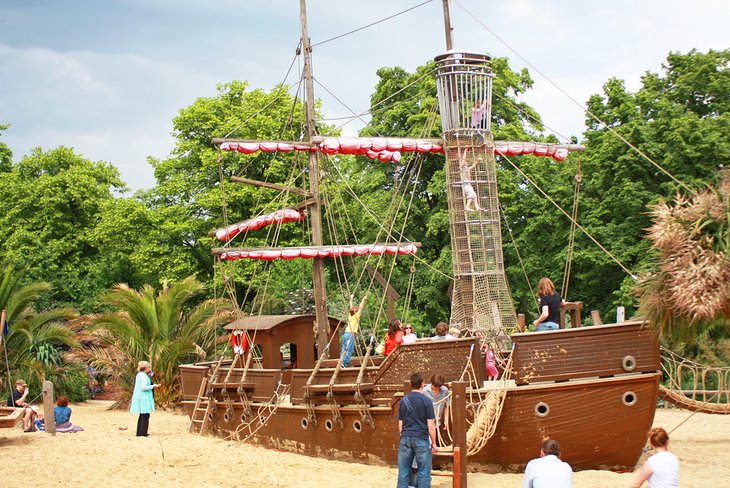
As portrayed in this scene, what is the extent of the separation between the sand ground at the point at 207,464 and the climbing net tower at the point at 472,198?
3523mm

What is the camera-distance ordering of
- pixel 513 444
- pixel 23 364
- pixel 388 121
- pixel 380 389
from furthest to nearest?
1. pixel 388 121
2. pixel 23 364
3. pixel 380 389
4. pixel 513 444

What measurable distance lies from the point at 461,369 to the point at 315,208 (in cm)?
721

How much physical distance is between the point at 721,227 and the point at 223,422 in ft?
41.4

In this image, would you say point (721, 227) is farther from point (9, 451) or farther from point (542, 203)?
point (542, 203)

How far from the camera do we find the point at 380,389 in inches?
501

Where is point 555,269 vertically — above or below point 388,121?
below

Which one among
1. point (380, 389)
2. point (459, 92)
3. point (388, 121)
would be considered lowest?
point (380, 389)

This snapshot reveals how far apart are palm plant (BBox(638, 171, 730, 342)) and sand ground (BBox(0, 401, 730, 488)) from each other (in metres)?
4.06

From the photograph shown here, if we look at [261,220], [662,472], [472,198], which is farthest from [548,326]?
[261,220]

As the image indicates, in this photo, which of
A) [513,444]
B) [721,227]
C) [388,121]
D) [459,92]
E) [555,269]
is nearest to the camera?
[721,227]

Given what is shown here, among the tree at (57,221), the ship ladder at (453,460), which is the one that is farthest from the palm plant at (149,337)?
the ship ladder at (453,460)

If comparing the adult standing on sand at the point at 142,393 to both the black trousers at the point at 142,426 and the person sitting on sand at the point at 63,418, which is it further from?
the person sitting on sand at the point at 63,418

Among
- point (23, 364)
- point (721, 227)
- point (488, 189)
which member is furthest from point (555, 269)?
point (721, 227)

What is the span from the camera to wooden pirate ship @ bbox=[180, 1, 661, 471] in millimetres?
10984
